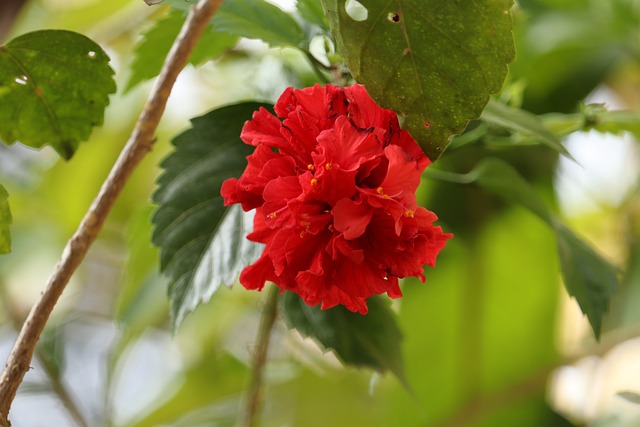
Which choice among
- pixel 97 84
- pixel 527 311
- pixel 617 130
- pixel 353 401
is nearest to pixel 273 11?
pixel 97 84

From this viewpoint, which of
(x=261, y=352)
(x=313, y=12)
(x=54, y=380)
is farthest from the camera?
(x=54, y=380)

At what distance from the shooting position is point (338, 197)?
328mm

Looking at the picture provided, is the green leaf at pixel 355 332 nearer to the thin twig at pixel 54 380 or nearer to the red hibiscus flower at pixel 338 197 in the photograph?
the red hibiscus flower at pixel 338 197

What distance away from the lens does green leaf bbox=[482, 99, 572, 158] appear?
40 cm

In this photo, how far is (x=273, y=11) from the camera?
17.4 inches

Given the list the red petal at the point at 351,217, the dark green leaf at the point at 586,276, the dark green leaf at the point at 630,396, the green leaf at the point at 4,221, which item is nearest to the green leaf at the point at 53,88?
the green leaf at the point at 4,221

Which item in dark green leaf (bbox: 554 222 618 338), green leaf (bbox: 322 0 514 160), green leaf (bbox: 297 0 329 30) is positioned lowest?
dark green leaf (bbox: 554 222 618 338)

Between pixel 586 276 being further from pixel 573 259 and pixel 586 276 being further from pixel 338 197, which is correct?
pixel 338 197

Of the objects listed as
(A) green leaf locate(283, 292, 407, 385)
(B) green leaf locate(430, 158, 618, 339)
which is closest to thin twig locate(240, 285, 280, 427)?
(A) green leaf locate(283, 292, 407, 385)

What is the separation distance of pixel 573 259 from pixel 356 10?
0.74 ft

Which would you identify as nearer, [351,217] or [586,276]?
[351,217]

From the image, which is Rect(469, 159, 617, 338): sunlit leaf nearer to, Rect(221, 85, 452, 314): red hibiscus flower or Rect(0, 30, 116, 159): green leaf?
Rect(221, 85, 452, 314): red hibiscus flower

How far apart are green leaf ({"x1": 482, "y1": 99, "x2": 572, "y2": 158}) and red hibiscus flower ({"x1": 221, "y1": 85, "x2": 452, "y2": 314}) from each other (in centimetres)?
8

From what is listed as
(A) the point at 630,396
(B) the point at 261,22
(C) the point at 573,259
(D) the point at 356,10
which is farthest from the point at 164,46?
(A) the point at 630,396
